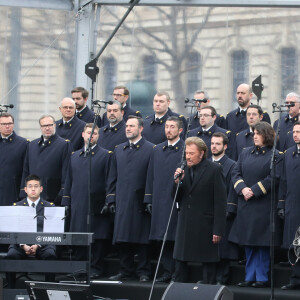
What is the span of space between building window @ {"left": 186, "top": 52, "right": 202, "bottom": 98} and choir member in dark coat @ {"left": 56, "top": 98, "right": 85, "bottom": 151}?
3021mm

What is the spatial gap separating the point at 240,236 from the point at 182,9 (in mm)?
5652

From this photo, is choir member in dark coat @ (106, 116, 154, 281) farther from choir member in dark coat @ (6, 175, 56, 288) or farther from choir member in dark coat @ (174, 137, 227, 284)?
choir member in dark coat @ (174, 137, 227, 284)

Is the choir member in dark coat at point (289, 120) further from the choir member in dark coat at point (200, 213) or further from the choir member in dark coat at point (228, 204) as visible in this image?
the choir member in dark coat at point (200, 213)

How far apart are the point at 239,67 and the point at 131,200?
4443 mm

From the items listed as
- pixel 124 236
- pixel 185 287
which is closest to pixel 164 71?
pixel 124 236

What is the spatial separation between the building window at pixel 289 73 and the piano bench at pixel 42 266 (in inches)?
224

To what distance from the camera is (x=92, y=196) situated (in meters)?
10.4

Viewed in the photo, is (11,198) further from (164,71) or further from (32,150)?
(164,71)

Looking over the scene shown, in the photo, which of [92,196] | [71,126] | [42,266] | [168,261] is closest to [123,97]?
[71,126]

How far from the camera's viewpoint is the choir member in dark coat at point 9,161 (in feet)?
36.2

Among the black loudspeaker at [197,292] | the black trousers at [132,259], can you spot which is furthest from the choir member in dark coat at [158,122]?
the black loudspeaker at [197,292]

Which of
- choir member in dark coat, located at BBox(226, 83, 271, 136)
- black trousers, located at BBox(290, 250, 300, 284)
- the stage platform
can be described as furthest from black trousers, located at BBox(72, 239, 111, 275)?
black trousers, located at BBox(290, 250, 300, 284)

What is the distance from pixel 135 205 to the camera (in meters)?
10.1

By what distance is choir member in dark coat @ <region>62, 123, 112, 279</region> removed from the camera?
10.3m
